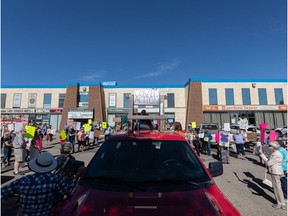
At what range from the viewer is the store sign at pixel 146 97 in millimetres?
6816

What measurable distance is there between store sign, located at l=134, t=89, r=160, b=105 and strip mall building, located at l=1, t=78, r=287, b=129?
95.0 feet

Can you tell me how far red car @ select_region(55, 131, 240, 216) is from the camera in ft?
6.34

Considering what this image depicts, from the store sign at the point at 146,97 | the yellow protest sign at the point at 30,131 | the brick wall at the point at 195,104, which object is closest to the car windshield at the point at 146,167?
the store sign at the point at 146,97

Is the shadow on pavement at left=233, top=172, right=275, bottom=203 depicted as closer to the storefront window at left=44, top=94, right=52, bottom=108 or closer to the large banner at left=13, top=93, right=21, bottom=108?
the storefront window at left=44, top=94, right=52, bottom=108

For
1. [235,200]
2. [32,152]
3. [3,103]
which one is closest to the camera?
[235,200]

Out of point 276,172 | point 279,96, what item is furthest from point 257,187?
point 279,96

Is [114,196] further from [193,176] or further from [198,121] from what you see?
[198,121]

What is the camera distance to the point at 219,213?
1.91m

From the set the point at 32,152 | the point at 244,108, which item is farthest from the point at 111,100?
the point at 32,152

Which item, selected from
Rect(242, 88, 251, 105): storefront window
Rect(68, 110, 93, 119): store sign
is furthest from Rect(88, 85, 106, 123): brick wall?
Rect(242, 88, 251, 105): storefront window

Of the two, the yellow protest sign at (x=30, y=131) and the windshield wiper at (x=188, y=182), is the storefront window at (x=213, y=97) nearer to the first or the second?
the yellow protest sign at (x=30, y=131)

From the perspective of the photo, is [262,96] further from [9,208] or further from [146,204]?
[146,204]

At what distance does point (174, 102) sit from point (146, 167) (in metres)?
39.3

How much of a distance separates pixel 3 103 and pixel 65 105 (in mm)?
12928
